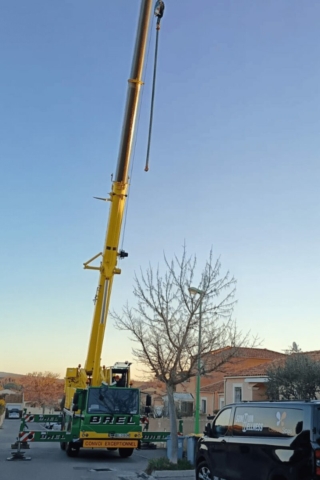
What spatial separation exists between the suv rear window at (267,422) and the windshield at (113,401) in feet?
26.4

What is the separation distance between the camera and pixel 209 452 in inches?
410

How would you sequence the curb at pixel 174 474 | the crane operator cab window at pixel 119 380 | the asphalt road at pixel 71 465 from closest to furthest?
the curb at pixel 174 474 → the asphalt road at pixel 71 465 → the crane operator cab window at pixel 119 380

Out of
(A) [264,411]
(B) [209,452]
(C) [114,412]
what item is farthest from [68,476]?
(A) [264,411]

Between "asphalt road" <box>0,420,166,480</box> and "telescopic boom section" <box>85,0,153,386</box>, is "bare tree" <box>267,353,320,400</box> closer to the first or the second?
"asphalt road" <box>0,420,166,480</box>

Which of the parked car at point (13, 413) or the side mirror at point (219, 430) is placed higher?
the parked car at point (13, 413)

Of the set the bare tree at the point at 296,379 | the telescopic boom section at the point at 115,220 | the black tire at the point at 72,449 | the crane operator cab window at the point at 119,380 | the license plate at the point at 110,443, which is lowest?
the black tire at the point at 72,449

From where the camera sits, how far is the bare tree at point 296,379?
74.8 feet

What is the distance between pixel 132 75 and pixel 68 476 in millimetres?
11779

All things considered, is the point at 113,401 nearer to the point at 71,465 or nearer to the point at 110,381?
the point at 110,381

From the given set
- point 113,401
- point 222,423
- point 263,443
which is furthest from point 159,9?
point 263,443

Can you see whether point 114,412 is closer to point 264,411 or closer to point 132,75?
point 264,411

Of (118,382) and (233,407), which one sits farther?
(118,382)

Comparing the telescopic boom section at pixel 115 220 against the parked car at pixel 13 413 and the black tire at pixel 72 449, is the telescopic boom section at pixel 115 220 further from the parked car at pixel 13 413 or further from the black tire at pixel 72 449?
the parked car at pixel 13 413

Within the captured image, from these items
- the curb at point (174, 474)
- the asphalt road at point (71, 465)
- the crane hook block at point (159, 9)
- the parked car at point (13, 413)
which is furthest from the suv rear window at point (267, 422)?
the parked car at point (13, 413)
